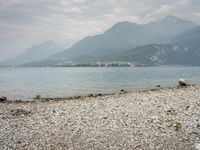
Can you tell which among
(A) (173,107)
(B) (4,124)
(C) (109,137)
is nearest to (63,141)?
(C) (109,137)

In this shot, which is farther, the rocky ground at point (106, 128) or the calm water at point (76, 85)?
the calm water at point (76, 85)

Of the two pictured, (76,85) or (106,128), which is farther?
(76,85)

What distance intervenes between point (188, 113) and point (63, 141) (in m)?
10.3

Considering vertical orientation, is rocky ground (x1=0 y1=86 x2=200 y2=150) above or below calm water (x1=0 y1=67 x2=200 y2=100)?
above

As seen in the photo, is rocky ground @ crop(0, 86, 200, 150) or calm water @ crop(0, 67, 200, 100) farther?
calm water @ crop(0, 67, 200, 100)

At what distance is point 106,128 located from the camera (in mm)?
18734

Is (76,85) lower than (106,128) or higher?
lower

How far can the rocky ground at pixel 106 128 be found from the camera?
15.8 meters

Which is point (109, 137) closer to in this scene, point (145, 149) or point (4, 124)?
point (145, 149)

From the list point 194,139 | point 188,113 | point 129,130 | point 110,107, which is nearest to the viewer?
point 194,139

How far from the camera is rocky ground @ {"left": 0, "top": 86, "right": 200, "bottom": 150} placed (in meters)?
15.8

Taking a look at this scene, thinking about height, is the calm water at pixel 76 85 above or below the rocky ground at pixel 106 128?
below

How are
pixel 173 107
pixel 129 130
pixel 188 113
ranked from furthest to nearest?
pixel 173 107 → pixel 188 113 → pixel 129 130

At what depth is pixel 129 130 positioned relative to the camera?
18.0 meters
